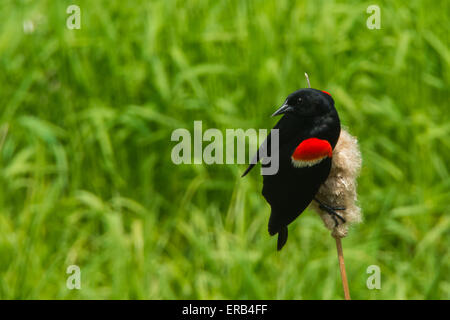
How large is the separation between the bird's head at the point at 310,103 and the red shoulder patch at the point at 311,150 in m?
0.03

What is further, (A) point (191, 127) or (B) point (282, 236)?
(A) point (191, 127)

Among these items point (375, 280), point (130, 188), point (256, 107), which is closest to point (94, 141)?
point (130, 188)

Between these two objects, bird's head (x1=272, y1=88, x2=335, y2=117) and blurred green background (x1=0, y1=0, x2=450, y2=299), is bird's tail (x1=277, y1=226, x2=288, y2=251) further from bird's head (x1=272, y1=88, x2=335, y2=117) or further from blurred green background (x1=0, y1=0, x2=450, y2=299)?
blurred green background (x1=0, y1=0, x2=450, y2=299)

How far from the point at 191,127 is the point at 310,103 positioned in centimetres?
214

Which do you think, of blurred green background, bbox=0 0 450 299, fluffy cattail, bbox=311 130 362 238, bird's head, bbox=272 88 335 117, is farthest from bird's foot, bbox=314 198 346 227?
blurred green background, bbox=0 0 450 299

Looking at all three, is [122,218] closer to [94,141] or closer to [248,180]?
[94,141]

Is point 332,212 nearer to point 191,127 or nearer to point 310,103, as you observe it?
point 310,103

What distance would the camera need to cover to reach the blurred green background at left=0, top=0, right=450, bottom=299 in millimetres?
2471

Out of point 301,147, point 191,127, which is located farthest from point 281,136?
point 191,127

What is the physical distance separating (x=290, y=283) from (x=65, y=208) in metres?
1.16

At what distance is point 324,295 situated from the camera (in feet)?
7.27

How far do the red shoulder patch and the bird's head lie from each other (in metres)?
0.03

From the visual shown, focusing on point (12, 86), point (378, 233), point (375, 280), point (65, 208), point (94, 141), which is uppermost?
point (12, 86)

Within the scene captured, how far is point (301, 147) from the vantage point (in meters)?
0.55
